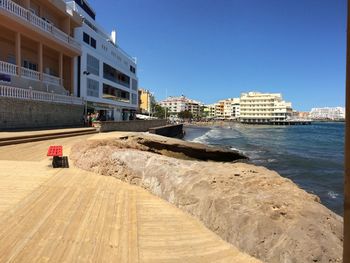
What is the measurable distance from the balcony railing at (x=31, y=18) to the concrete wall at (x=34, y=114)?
5759 millimetres

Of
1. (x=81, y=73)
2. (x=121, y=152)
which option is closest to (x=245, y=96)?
(x=81, y=73)

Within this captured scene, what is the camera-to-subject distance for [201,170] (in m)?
7.53

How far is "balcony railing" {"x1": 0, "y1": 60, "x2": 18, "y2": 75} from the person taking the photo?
2185 centimetres

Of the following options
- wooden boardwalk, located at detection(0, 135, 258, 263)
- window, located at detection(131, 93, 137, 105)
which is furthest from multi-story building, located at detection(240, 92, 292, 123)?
wooden boardwalk, located at detection(0, 135, 258, 263)

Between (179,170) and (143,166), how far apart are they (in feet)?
4.39

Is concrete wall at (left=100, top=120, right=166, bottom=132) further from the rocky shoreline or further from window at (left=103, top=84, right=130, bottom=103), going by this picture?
the rocky shoreline

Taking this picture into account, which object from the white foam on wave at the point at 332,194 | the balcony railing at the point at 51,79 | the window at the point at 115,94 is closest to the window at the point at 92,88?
the window at the point at 115,94

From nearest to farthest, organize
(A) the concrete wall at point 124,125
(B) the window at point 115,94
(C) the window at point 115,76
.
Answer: (A) the concrete wall at point 124,125, (C) the window at point 115,76, (B) the window at point 115,94

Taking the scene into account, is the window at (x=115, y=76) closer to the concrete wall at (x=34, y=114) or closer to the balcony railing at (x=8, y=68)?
the concrete wall at (x=34, y=114)

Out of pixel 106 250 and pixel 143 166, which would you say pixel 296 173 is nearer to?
pixel 143 166

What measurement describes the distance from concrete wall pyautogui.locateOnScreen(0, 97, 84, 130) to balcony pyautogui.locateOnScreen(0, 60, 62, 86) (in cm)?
242

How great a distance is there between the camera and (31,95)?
22.6 metres

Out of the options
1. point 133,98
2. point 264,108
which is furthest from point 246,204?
point 264,108

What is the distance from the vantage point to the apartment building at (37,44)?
22.7 m
